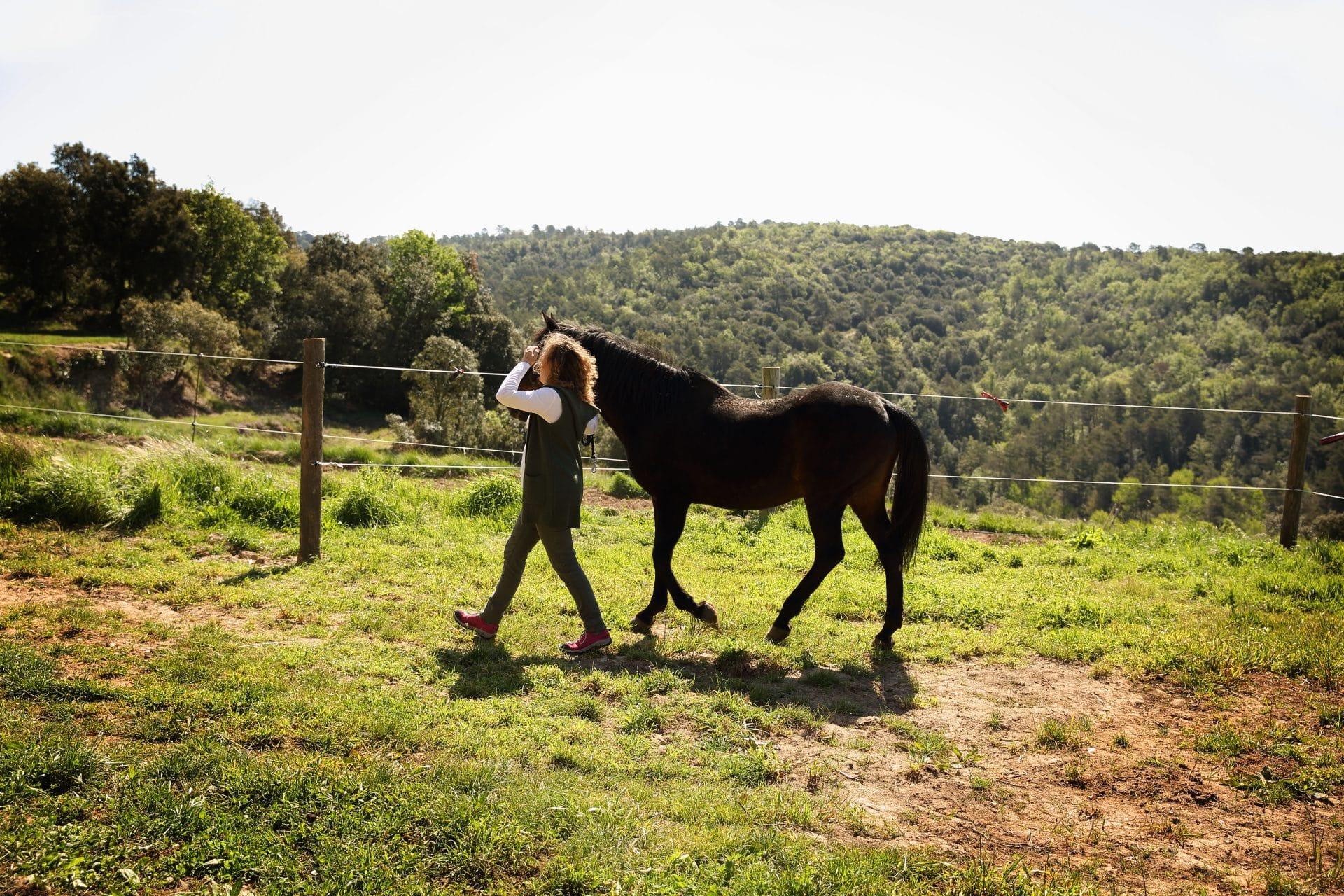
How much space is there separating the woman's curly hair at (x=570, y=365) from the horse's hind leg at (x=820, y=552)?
5.71ft

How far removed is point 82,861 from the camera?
2.63 meters

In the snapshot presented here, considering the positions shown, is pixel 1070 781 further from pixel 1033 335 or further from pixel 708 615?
pixel 1033 335

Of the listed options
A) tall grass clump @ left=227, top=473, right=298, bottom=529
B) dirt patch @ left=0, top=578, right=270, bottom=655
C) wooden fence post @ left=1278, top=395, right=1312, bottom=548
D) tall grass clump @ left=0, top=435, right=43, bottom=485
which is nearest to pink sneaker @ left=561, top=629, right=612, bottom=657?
dirt patch @ left=0, top=578, right=270, bottom=655

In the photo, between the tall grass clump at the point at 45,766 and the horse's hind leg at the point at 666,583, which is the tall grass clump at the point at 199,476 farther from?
the tall grass clump at the point at 45,766

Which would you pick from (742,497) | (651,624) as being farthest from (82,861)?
(742,497)

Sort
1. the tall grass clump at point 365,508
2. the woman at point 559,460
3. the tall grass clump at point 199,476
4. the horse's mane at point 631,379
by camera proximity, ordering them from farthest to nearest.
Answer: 1. the tall grass clump at point 365,508
2. the tall grass clump at point 199,476
3. the horse's mane at point 631,379
4. the woman at point 559,460

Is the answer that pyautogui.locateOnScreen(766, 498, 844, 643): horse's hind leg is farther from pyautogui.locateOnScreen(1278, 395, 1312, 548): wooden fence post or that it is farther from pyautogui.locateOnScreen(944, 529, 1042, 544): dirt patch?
pyautogui.locateOnScreen(1278, 395, 1312, 548): wooden fence post

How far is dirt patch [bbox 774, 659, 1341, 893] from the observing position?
10.5 ft

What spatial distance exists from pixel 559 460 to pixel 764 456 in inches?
59.5

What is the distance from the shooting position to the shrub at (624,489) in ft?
34.6

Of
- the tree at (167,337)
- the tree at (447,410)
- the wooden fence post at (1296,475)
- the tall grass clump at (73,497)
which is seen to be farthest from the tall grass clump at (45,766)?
the tree at (447,410)

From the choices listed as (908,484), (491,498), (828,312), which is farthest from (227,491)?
(828,312)

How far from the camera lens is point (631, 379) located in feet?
19.1

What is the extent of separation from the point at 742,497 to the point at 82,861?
4.18 m
